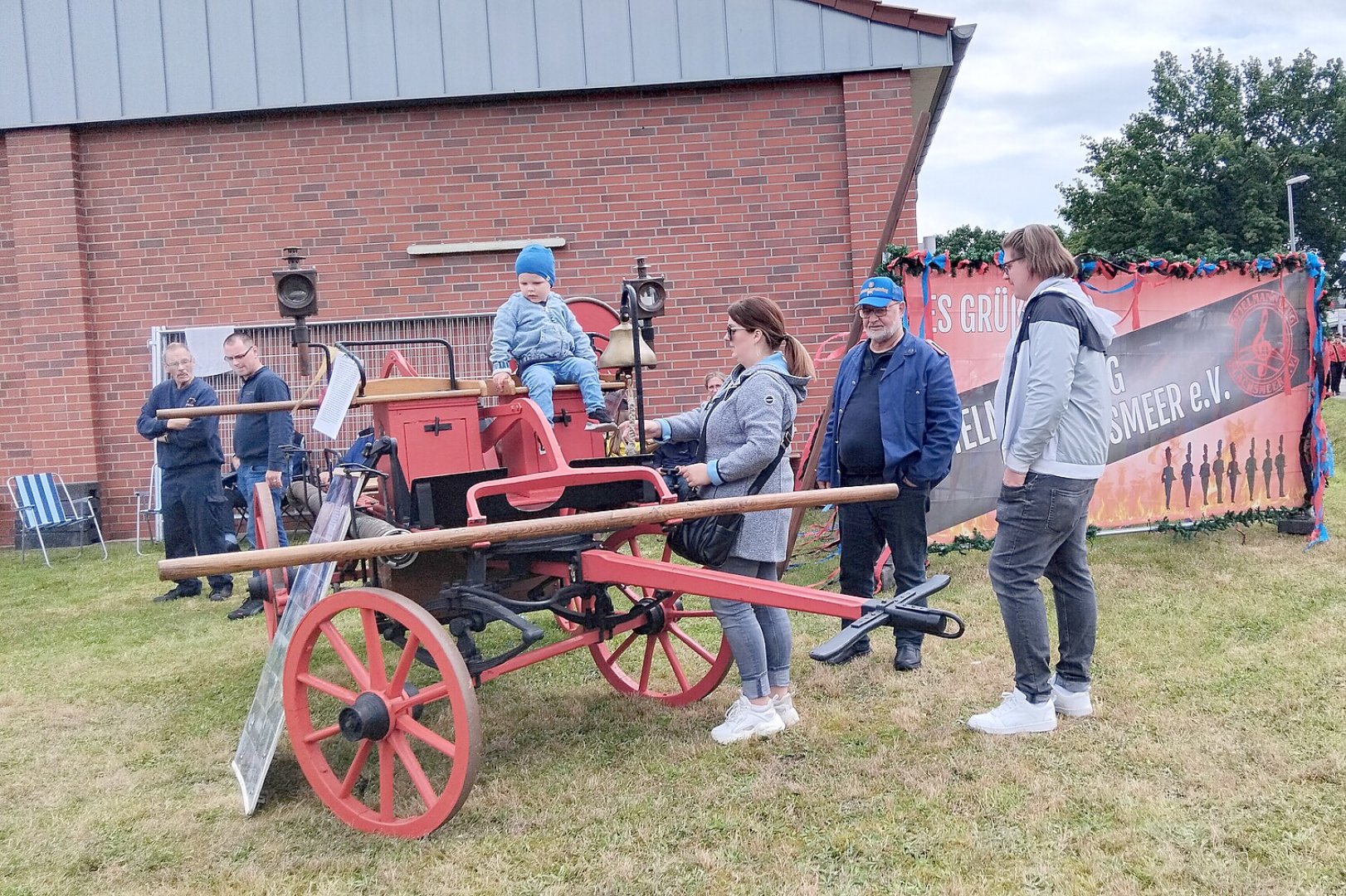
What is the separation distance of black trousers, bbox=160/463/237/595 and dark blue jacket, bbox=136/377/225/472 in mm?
59

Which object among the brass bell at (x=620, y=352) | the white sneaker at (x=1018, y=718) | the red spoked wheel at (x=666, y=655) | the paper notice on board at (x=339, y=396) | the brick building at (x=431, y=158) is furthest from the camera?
the brick building at (x=431, y=158)

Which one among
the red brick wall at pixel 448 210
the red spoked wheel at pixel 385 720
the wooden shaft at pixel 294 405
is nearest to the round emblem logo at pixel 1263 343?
the red brick wall at pixel 448 210

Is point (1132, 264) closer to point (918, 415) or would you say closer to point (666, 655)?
point (918, 415)

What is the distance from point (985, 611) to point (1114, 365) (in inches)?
90.5

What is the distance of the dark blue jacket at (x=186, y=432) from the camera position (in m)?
6.91

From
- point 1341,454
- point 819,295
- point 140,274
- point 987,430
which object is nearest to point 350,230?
point 140,274

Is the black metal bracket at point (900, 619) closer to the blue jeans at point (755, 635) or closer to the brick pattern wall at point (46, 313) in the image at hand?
the blue jeans at point (755, 635)

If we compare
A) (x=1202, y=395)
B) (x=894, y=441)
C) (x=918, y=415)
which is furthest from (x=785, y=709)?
(x=1202, y=395)

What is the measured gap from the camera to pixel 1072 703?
392 centimetres

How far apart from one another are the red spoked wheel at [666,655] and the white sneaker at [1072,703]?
1252 millimetres

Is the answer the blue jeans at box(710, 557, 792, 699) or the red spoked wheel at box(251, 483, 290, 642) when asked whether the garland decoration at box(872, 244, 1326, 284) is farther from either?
the red spoked wheel at box(251, 483, 290, 642)

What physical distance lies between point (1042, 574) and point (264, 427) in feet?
16.3

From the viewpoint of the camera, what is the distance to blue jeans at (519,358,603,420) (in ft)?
13.8

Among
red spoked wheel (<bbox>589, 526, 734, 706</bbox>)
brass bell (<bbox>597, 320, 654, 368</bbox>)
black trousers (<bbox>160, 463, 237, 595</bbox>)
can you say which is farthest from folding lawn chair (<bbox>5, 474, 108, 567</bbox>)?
brass bell (<bbox>597, 320, 654, 368</bbox>)
